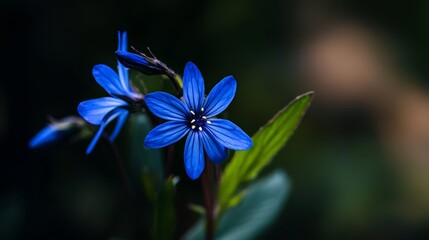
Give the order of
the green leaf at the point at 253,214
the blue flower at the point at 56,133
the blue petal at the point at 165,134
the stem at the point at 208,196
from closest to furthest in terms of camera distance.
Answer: the blue petal at the point at 165,134 → the stem at the point at 208,196 → the blue flower at the point at 56,133 → the green leaf at the point at 253,214

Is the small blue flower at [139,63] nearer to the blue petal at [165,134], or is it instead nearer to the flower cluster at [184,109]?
the flower cluster at [184,109]

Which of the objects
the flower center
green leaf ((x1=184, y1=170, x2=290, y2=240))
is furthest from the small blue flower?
green leaf ((x1=184, y1=170, x2=290, y2=240))

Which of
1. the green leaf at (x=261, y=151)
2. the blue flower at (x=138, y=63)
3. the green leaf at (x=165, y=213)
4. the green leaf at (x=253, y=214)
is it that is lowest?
the green leaf at (x=253, y=214)

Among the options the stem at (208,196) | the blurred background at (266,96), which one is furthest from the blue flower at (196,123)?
the blurred background at (266,96)

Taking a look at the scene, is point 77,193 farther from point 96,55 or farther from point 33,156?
point 96,55

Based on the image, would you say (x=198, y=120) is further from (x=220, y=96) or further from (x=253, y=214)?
(x=253, y=214)

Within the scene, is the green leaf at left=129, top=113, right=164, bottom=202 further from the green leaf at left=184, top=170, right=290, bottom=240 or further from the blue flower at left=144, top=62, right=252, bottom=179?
the blue flower at left=144, top=62, right=252, bottom=179

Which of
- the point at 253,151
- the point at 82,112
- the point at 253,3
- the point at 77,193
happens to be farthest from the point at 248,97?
the point at 82,112
